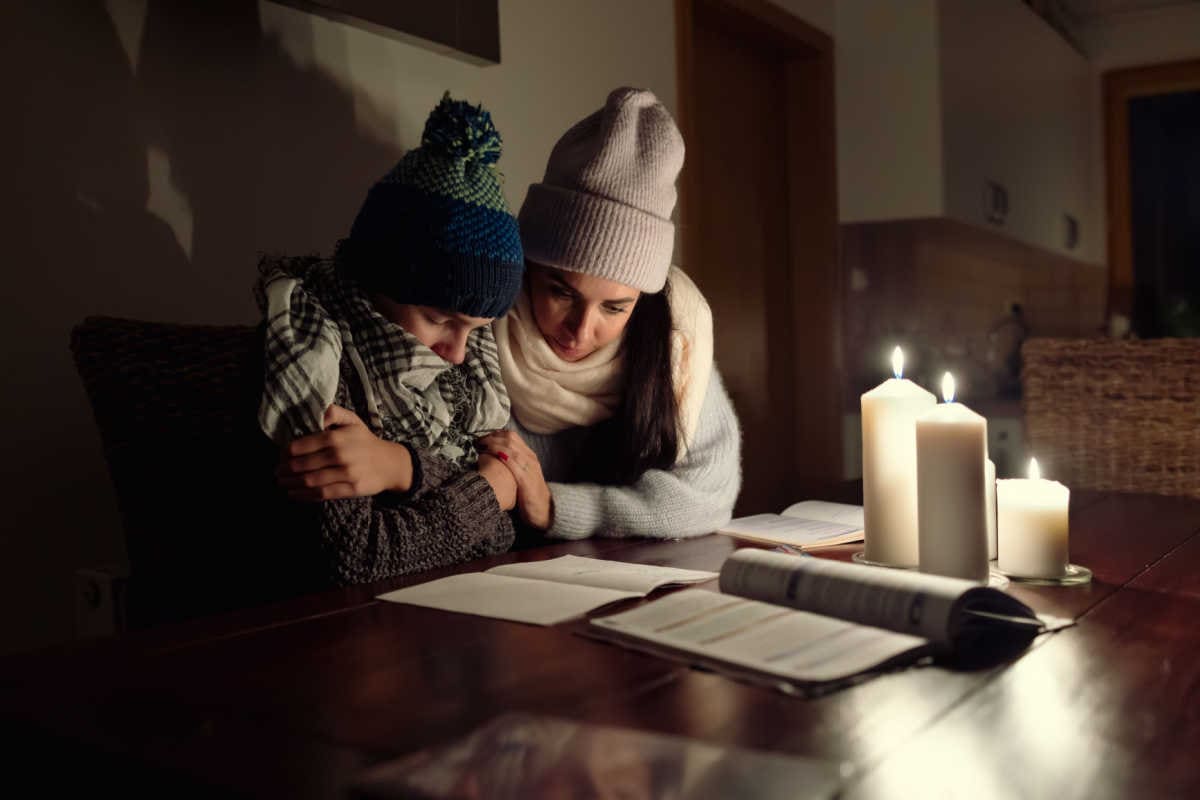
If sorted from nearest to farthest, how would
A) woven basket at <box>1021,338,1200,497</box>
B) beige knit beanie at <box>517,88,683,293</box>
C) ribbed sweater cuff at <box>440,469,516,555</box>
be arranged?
1. ribbed sweater cuff at <box>440,469,516,555</box>
2. beige knit beanie at <box>517,88,683,293</box>
3. woven basket at <box>1021,338,1200,497</box>

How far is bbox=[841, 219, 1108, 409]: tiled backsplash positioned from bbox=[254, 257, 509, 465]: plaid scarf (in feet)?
7.57

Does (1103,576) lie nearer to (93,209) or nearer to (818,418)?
(93,209)

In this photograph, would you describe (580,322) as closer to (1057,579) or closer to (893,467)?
(893,467)

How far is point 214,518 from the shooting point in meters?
1.30

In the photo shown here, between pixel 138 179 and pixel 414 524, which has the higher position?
pixel 138 179

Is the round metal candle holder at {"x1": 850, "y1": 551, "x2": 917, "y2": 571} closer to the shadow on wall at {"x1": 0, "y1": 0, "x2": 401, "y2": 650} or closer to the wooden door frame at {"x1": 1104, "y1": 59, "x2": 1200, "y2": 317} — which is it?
the shadow on wall at {"x1": 0, "y1": 0, "x2": 401, "y2": 650}

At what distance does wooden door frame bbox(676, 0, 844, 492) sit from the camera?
3.43m

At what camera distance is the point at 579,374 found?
5.35ft

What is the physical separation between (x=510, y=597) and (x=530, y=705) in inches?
11.6

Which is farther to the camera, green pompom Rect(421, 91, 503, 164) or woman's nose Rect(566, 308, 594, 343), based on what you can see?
woman's nose Rect(566, 308, 594, 343)

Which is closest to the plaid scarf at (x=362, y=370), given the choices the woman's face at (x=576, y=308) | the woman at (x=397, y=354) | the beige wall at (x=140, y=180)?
the woman at (x=397, y=354)

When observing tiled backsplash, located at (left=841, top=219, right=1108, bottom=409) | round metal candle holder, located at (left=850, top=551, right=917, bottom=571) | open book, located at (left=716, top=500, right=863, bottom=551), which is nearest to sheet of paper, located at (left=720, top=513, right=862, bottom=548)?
open book, located at (left=716, top=500, right=863, bottom=551)

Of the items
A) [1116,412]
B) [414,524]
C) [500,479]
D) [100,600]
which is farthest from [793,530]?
[1116,412]

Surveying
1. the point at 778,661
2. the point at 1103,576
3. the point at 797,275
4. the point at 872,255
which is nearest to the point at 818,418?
the point at 797,275
